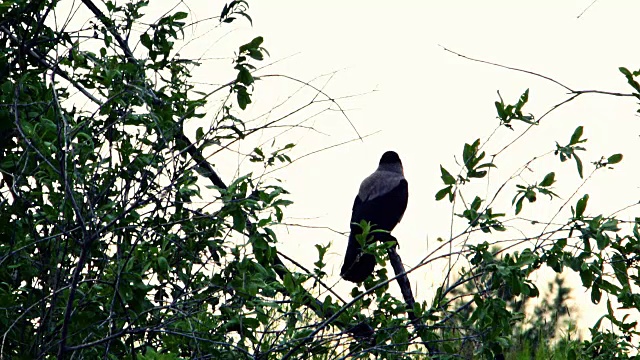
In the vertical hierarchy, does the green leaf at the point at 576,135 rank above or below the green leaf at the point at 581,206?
above

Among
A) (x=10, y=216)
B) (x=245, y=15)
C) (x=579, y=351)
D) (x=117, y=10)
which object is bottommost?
(x=579, y=351)

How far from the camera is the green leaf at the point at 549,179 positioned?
3.65 metres

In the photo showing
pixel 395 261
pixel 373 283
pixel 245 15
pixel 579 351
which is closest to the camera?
pixel 245 15

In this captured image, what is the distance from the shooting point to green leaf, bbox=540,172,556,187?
3646 millimetres

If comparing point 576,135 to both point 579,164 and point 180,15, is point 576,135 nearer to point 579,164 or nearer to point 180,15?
point 579,164

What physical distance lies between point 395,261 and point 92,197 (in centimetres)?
306

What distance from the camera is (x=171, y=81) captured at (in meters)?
4.34

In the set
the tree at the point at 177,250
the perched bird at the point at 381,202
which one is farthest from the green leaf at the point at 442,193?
the perched bird at the point at 381,202

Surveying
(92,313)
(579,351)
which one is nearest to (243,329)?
(92,313)

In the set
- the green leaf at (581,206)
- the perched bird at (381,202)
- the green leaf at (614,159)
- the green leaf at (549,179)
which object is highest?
the perched bird at (381,202)

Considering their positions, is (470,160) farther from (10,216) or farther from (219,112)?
(10,216)

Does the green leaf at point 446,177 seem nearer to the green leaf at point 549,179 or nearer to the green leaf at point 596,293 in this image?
the green leaf at point 549,179

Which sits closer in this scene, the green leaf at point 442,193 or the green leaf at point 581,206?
the green leaf at point 581,206

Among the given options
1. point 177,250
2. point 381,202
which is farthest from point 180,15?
point 381,202
